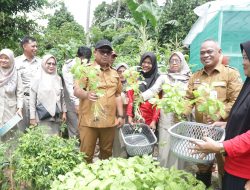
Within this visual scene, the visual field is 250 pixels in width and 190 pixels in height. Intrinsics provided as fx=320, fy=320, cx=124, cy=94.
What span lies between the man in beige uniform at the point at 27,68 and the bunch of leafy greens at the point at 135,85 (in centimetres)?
147

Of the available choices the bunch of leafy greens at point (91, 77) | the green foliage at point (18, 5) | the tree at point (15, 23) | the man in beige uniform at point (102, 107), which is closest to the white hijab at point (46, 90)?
the man in beige uniform at point (102, 107)

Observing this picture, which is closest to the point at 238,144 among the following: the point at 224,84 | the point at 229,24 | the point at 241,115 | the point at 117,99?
the point at 241,115

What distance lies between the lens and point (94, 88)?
2.98 m

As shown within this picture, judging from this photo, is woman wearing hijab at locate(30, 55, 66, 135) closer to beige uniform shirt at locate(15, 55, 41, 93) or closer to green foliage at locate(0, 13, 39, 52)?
beige uniform shirt at locate(15, 55, 41, 93)

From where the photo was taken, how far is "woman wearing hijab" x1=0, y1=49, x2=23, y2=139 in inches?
155

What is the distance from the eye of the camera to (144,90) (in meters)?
3.75

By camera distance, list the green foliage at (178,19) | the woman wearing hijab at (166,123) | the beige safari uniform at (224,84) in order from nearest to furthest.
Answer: the beige safari uniform at (224,84) → the woman wearing hijab at (166,123) → the green foliage at (178,19)

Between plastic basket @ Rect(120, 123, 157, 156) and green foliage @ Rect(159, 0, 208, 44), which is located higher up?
green foliage @ Rect(159, 0, 208, 44)

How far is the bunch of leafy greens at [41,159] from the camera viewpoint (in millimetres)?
2574

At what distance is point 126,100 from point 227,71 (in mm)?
1289

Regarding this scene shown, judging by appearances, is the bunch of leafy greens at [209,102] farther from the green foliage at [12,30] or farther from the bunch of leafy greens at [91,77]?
the green foliage at [12,30]

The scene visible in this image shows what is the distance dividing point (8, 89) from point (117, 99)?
1.39 meters

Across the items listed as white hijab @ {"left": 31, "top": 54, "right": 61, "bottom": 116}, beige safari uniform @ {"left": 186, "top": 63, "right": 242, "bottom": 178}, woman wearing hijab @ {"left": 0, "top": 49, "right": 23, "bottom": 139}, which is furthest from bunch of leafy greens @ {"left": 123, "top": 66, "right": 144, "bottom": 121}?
woman wearing hijab @ {"left": 0, "top": 49, "right": 23, "bottom": 139}

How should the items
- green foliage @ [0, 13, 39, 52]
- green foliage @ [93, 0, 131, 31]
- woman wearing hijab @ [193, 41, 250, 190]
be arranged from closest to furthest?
Answer: woman wearing hijab @ [193, 41, 250, 190]
green foliage @ [0, 13, 39, 52]
green foliage @ [93, 0, 131, 31]
